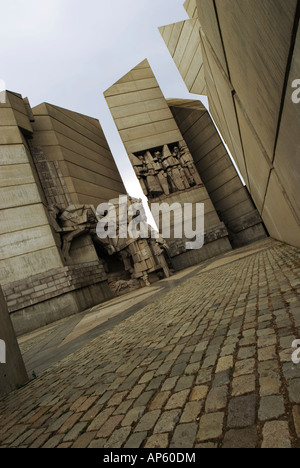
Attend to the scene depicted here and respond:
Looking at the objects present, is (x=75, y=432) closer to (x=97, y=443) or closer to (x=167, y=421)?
(x=97, y=443)

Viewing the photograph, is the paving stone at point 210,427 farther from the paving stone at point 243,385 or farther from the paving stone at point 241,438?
the paving stone at point 243,385

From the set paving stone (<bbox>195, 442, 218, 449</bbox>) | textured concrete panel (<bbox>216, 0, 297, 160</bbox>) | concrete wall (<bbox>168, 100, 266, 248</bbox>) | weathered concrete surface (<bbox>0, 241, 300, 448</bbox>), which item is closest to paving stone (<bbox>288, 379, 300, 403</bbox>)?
weathered concrete surface (<bbox>0, 241, 300, 448</bbox>)

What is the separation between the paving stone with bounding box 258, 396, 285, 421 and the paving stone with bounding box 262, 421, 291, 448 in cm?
4

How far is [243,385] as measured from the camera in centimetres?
143

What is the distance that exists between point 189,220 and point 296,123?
1676 cm

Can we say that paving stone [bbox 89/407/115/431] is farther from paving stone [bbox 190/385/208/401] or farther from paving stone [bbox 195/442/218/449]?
paving stone [bbox 195/442/218/449]

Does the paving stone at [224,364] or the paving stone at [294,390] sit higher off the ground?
the paving stone at [224,364]

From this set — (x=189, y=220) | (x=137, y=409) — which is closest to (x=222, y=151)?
(x=189, y=220)

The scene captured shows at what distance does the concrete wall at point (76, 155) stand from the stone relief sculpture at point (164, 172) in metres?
3.24

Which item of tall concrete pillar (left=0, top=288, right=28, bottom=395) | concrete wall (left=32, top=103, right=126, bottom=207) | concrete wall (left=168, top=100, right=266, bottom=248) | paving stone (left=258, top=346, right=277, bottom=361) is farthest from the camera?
concrete wall (left=168, top=100, right=266, bottom=248)

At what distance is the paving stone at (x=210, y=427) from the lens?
1140mm

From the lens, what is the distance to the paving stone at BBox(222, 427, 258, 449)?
103cm

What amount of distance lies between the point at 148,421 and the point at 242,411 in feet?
1.65

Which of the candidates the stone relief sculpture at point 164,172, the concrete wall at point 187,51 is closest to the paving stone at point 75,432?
the stone relief sculpture at point 164,172
